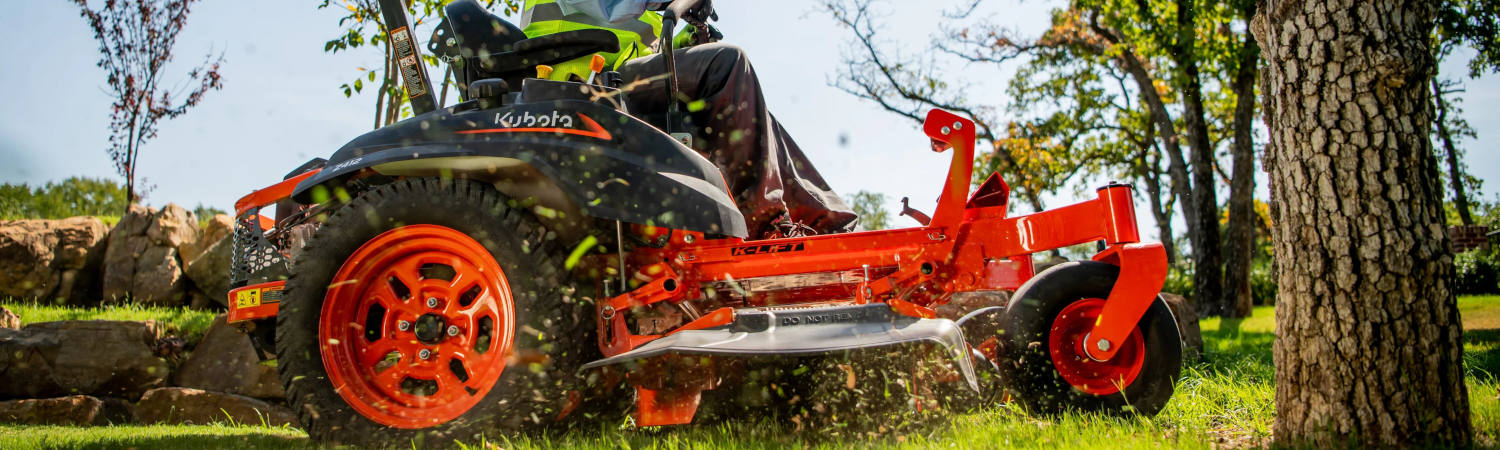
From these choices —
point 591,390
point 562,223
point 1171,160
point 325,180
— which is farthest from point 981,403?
point 1171,160

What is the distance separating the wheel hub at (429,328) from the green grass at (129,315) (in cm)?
533

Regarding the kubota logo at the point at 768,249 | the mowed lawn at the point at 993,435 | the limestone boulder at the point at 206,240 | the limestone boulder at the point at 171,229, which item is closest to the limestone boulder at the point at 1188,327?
the mowed lawn at the point at 993,435

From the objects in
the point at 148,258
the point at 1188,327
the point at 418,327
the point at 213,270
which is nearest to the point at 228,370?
the point at 213,270

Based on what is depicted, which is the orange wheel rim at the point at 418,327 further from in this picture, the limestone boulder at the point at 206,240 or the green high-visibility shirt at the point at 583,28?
the limestone boulder at the point at 206,240

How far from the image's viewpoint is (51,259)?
927 centimetres

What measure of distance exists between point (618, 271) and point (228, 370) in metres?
5.11

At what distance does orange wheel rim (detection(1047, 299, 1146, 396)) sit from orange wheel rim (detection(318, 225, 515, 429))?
1940mm

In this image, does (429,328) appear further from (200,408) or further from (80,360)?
(80,360)

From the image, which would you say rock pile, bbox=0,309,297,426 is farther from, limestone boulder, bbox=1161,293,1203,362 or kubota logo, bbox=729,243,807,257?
limestone boulder, bbox=1161,293,1203,362

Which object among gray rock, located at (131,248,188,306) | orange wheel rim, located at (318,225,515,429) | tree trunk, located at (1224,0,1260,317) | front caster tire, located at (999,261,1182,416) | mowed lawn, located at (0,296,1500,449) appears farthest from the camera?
tree trunk, located at (1224,0,1260,317)

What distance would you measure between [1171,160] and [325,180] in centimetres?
1496

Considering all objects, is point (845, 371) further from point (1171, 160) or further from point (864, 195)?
point (864, 195)

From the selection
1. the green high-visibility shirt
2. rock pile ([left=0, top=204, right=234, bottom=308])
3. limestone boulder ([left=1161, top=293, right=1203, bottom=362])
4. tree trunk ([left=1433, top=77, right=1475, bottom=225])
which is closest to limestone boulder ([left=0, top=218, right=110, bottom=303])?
rock pile ([left=0, top=204, right=234, bottom=308])

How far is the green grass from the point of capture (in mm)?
7344
